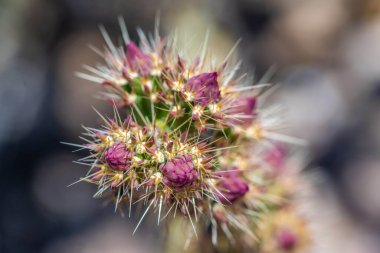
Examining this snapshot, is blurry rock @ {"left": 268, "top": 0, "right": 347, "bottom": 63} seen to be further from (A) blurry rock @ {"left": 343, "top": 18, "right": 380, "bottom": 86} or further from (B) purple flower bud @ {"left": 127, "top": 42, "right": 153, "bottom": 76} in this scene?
(B) purple flower bud @ {"left": 127, "top": 42, "right": 153, "bottom": 76}

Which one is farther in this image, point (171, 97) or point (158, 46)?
point (158, 46)

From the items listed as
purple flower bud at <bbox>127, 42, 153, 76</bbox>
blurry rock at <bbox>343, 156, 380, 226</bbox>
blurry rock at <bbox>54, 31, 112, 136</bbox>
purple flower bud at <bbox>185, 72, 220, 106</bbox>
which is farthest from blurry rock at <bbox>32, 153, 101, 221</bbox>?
purple flower bud at <bbox>185, 72, 220, 106</bbox>

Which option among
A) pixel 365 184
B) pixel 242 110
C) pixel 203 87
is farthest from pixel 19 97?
pixel 365 184

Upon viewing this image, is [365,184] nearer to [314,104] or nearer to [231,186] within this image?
[314,104]

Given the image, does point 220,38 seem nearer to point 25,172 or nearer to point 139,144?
point 25,172

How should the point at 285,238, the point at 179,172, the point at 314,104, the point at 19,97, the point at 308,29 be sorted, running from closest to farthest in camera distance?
the point at 179,172 < the point at 285,238 < the point at 19,97 < the point at 314,104 < the point at 308,29

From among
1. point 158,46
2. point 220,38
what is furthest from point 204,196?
point 220,38

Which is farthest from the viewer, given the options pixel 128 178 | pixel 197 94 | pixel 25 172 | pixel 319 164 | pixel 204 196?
pixel 319 164
